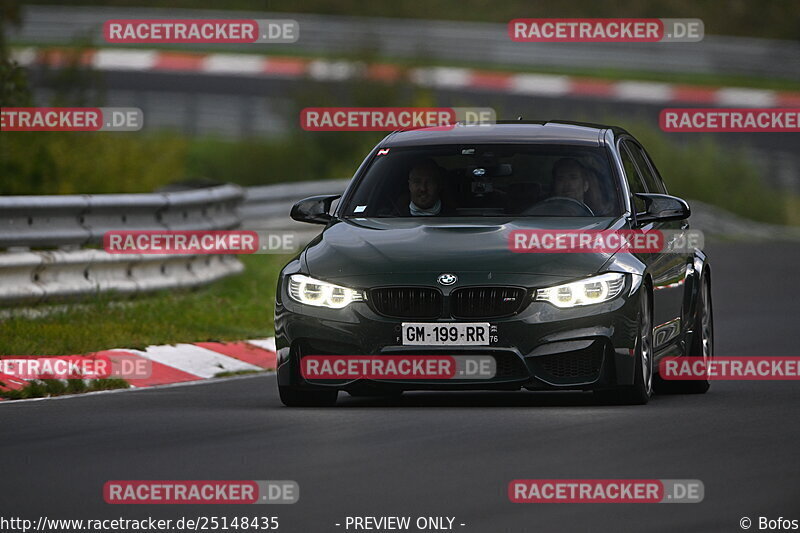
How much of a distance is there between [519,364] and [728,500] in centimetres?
321

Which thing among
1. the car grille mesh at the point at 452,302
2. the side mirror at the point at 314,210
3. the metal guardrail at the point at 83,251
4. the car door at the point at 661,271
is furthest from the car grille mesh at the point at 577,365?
the metal guardrail at the point at 83,251

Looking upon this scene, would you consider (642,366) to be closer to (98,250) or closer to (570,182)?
(570,182)

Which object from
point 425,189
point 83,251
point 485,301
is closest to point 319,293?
point 485,301

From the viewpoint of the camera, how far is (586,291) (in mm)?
11312

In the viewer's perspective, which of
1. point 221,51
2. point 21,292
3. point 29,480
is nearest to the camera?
point 29,480

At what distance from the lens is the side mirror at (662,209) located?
12.3 metres

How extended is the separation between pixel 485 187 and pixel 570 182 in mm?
497

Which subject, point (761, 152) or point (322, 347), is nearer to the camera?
point (322, 347)

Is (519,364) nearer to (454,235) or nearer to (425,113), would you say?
(454,235)

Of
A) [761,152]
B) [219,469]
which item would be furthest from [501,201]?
[761,152]

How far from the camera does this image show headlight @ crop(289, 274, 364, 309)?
11398 millimetres

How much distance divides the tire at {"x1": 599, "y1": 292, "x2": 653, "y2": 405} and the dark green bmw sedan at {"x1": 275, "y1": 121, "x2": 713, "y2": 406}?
0.01 meters

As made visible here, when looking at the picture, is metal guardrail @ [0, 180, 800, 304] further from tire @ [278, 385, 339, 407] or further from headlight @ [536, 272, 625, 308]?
headlight @ [536, 272, 625, 308]

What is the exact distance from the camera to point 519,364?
11.2 meters
